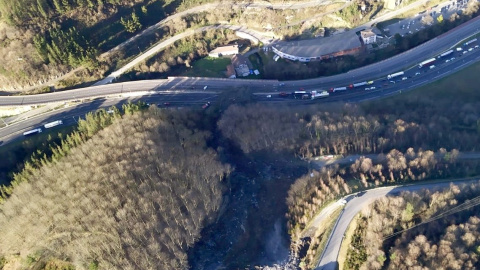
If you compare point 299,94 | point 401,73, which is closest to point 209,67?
point 299,94

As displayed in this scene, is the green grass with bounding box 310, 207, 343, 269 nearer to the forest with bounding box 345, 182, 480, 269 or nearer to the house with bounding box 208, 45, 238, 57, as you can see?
the forest with bounding box 345, 182, 480, 269

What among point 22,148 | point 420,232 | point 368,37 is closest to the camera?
point 420,232

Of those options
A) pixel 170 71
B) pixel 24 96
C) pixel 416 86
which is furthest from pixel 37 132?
pixel 416 86

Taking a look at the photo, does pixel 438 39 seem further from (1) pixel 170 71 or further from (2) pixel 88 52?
(2) pixel 88 52

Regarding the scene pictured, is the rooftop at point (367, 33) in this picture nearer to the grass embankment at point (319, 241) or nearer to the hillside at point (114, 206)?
the grass embankment at point (319, 241)

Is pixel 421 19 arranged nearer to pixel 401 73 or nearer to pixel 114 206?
pixel 401 73

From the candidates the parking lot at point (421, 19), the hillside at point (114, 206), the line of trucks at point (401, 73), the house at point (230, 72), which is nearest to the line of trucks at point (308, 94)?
the line of trucks at point (401, 73)
